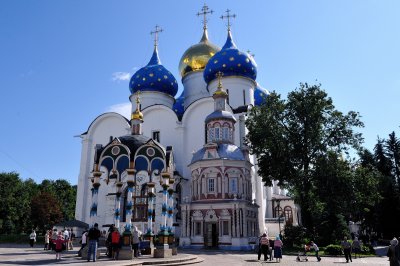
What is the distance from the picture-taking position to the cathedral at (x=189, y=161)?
700 inches

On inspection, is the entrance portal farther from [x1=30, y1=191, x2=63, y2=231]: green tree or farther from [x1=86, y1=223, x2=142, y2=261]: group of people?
[x1=30, y1=191, x2=63, y2=231]: green tree

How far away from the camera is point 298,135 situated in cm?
2588

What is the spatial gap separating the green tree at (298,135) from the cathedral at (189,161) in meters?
2.08

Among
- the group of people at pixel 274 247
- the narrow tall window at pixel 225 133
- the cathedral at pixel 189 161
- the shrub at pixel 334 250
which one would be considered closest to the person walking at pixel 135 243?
the cathedral at pixel 189 161

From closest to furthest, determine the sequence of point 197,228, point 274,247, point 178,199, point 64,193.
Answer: point 274,247, point 197,228, point 178,199, point 64,193

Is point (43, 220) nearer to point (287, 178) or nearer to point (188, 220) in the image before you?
point (188, 220)

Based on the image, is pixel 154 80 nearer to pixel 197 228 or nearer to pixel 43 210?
pixel 197 228

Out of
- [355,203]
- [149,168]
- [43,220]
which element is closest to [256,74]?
[355,203]

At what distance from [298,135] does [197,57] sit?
16.2 meters

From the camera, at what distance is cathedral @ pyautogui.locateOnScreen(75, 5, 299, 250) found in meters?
17.8

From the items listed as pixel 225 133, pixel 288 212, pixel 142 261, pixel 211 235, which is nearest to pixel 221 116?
pixel 225 133

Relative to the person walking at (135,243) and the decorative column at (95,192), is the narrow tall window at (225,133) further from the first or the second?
the person walking at (135,243)

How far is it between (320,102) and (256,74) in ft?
32.2

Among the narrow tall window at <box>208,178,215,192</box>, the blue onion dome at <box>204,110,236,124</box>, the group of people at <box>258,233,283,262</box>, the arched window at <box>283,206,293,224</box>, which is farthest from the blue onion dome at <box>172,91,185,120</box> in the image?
the group of people at <box>258,233,283,262</box>
